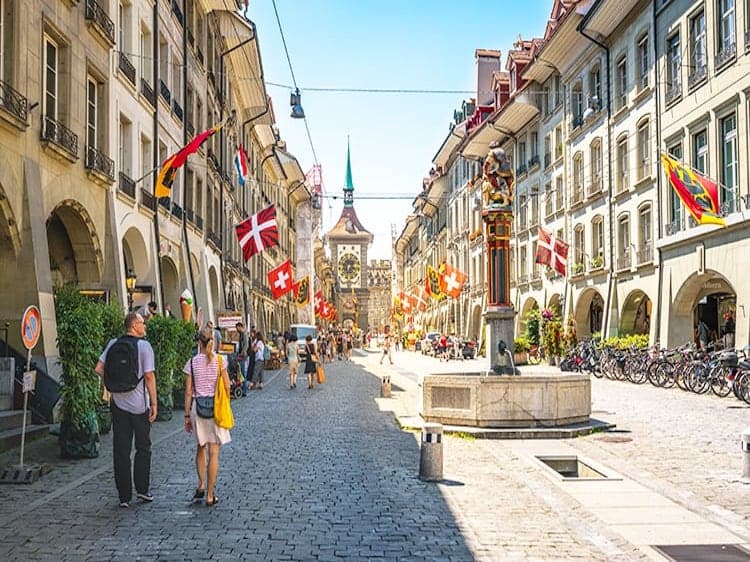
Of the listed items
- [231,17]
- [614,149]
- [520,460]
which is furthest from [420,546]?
[231,17]

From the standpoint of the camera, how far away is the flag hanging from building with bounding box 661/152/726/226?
69.5 feet

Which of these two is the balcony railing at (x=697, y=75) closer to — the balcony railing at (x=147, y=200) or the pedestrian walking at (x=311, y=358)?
the pedestrian walking at (x=311, y=358)

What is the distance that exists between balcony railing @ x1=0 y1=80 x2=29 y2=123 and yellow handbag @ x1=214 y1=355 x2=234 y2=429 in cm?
742

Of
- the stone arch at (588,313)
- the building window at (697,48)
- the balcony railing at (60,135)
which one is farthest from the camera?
the stone arch at (588,313)

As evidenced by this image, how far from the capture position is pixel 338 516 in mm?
8094

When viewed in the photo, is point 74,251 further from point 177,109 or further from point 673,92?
point 673,92

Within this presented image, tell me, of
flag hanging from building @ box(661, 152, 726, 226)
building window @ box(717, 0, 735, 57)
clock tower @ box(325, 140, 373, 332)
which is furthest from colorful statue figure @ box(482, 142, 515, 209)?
clock tower @ box(325, 140, 373, 332)

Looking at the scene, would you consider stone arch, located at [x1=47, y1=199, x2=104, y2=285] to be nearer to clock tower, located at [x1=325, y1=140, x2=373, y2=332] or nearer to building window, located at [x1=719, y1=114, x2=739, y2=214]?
building window, located at [x1=719, y1=114, x2=739, y2=214]

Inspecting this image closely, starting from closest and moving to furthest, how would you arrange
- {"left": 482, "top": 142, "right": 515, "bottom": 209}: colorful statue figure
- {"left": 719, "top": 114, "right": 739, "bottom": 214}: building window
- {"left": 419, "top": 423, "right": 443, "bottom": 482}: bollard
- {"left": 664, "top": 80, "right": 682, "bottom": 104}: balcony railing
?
1. {"left": 419, "top": 423, "right": 443, "bottom": 482}: bollard
2. {"left": 482, "top": 142, "right": 515, "bottom": 209}: colorful statue figure
3. {"left": 719, "top": 114, "right": 739, "bottom": 214}: building window
4. {"left": 664, "top": 80, "right": 682, "bottom": 104}: balcony railing

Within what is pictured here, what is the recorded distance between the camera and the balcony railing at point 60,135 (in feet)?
52.3

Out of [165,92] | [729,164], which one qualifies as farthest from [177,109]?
[729,164]

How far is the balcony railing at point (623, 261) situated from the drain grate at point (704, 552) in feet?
86.4

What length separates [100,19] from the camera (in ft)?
62.8

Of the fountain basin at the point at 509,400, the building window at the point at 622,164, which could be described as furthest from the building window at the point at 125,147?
the building window at the point at 622,164
